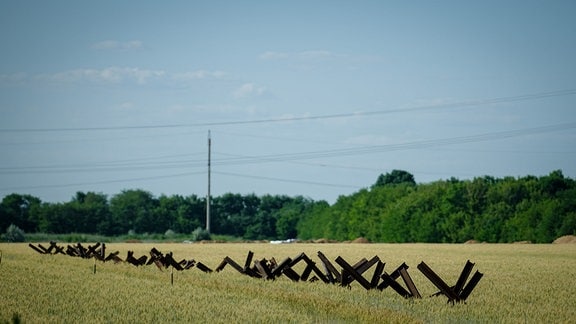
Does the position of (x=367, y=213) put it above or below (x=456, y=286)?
above

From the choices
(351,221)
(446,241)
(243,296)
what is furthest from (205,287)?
(351,221)

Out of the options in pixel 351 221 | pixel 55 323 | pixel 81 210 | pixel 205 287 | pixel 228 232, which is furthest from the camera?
pixel 228 232

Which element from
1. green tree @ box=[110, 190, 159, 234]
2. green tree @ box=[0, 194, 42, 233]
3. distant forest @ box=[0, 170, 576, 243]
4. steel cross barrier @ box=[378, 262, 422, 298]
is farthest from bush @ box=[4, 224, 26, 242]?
steel cross barrier @ box=[378, 262, 422, 298]

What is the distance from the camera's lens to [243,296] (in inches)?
790

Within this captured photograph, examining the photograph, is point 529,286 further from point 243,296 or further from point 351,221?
point 351,221

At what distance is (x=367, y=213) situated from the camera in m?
107

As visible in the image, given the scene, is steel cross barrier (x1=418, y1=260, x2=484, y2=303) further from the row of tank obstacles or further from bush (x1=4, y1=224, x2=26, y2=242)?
bush (x1=4, y1=224, x2=26, y2=242)

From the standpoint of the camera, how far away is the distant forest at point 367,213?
8088 centimetres

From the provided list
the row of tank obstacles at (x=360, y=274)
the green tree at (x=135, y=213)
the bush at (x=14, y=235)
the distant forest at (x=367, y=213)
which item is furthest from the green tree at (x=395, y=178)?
the row of tank obstacles at (x=360, y=274)

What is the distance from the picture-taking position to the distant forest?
80.9m

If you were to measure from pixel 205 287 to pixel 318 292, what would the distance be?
3625 mm

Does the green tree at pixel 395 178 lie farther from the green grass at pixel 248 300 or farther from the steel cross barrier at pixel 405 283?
Result: the steel cross barrier at pixel 405 283

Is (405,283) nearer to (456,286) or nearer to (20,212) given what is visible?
(456,286)

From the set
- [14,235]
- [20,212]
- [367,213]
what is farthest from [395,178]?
[14,235]
